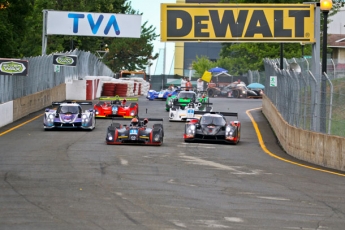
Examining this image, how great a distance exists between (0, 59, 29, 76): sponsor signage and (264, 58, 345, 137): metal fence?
12223 millimetres

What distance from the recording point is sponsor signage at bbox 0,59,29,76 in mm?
33625

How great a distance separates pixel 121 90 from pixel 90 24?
1116 centimetres

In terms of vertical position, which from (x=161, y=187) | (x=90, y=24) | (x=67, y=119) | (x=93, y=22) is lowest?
(x=161, y=187)

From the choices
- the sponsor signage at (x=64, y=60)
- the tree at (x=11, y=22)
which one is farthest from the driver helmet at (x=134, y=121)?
the sponsor signage at (x=64, y=60)

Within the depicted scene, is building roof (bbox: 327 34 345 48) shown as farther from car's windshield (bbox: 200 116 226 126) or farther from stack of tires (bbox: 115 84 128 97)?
car's windshield (bbox: 200 116 226 126)

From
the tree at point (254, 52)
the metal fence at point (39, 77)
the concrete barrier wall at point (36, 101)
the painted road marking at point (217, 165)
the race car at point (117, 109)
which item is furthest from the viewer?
the tree at point (254, 52)

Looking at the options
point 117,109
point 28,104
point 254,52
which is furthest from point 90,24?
point 254,52

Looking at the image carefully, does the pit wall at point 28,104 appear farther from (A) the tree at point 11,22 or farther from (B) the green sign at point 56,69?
(A) the tree at point 11,22

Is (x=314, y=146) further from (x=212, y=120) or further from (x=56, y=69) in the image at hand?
(x=56, y=69)

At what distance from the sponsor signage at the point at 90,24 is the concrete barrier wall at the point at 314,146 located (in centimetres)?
2460

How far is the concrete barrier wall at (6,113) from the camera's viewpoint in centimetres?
3278

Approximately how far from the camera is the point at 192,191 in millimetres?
14969

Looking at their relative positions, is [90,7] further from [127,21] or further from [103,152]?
[103,152]

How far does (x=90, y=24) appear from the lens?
49969 millimetres
